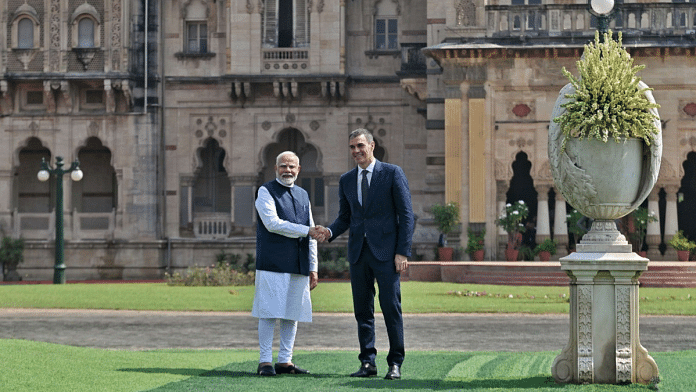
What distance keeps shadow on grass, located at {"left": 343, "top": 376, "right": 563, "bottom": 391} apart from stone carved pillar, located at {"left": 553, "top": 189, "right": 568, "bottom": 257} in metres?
25.6

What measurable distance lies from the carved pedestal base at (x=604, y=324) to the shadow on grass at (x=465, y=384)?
0.23 metres

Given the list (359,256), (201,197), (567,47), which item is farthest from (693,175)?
(359,256)

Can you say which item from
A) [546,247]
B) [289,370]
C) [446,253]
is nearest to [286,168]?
[289,370]

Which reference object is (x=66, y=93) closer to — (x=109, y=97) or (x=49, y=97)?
(x=49, y=97)

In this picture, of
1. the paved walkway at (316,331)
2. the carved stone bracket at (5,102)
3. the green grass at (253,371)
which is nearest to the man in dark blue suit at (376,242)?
the green grass at (253,371)

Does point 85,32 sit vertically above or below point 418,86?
above

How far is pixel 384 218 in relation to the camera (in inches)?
429

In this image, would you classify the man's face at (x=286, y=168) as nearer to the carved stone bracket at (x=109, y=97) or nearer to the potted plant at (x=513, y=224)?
the potted plant at (x=513, y=224)

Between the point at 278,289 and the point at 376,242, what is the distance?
1.16 meters

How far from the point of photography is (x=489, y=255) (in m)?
35.1

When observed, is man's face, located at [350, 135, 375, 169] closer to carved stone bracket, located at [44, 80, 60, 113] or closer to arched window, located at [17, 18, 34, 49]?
carved stone bracket, located at [44, 80, 60, 113]

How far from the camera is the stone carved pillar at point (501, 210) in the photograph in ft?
116

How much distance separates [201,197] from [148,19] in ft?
22.5

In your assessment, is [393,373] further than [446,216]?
No
